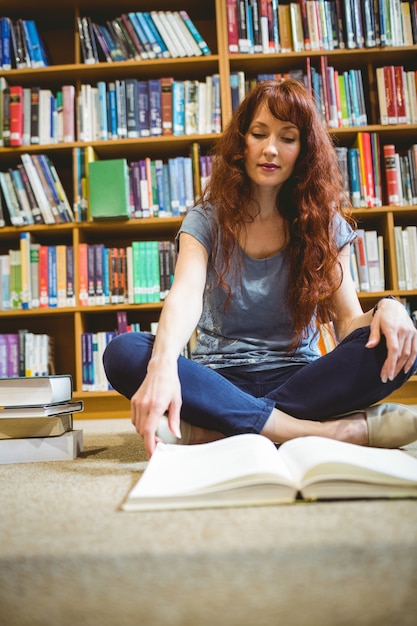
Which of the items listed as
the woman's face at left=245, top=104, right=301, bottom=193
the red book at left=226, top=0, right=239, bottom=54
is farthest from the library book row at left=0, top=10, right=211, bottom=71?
the woman's face at left=245, top=104, right=301, bottom=193

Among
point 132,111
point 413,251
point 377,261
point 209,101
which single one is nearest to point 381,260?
point 377,261

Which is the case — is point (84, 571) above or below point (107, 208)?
below

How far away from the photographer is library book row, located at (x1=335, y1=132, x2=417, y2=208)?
88.6 inches

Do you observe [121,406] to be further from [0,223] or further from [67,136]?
[67,136]

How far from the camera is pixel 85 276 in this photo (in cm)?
227

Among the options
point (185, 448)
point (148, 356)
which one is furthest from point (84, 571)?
point (148, 356)

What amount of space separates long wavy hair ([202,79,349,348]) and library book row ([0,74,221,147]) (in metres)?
1.07

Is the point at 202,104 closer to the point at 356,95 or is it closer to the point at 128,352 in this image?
the point at 356,95

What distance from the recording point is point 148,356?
99 centimetres

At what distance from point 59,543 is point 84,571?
49 mm

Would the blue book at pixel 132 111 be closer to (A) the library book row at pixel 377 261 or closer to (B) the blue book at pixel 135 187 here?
(B) the blue book at pixel 135 187

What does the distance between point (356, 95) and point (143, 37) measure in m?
0.95

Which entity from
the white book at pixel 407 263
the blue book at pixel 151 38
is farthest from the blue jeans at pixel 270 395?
the blue book at pixel 151 38

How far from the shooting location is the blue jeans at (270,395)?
0.95 meters
